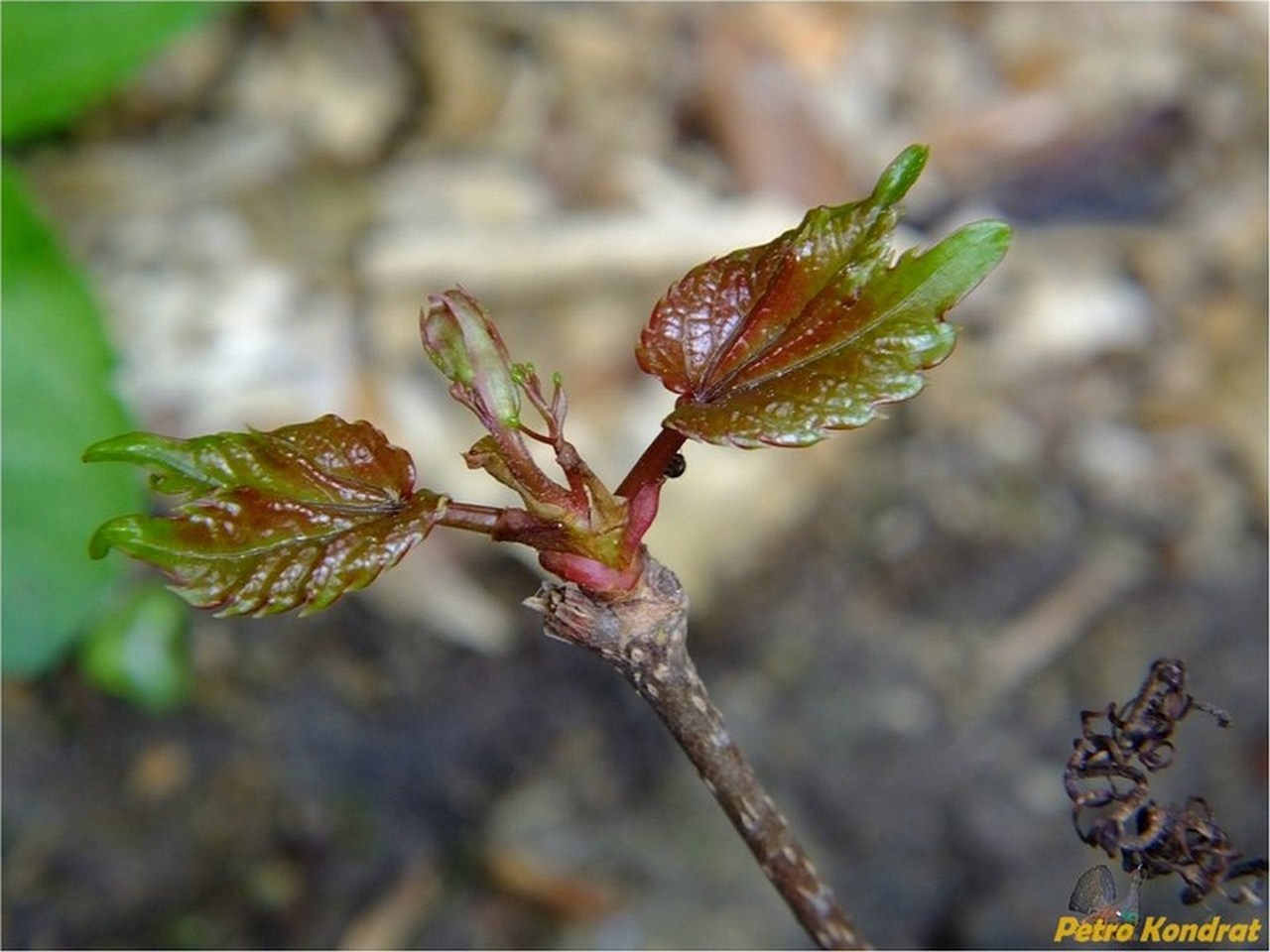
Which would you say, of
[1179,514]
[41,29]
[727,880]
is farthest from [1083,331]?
[41,29]

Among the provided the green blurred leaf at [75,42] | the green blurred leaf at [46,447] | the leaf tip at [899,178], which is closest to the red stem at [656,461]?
the leaf tip at [899,178]

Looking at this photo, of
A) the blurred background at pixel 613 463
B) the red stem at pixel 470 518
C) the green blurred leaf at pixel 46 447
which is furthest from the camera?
the blurred background at pixel 613 463

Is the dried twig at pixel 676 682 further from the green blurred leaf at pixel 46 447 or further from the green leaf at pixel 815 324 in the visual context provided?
the green blurred leaf at pixel 46 447

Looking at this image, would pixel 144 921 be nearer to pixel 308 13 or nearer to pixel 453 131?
pixel 453 131

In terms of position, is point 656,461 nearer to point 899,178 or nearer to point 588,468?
point 588,468

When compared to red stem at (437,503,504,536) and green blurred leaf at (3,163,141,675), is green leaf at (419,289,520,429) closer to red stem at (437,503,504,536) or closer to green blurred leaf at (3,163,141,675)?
red stem at (437,503,504,536)

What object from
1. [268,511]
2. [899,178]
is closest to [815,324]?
[899,178]
